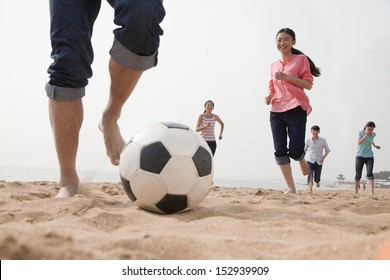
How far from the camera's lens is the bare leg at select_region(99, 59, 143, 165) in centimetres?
282

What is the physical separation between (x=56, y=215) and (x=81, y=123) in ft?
2.92

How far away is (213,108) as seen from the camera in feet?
26.6

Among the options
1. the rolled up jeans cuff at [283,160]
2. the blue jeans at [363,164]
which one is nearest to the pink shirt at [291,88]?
the rolled up jeans cuff at [283,160]

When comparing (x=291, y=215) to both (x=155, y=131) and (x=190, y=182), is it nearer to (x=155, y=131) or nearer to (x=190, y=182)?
(x=190, y=182)

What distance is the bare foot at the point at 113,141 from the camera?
290 centimetres

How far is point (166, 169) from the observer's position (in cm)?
218

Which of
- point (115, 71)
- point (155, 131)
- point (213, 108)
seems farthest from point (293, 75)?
point (213, 108)

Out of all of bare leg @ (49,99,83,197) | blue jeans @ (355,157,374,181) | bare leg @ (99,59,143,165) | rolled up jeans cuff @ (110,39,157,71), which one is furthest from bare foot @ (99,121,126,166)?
blue jeans @ (355,157,374,181)

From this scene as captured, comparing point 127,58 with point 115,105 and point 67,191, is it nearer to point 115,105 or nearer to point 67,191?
point 115,105

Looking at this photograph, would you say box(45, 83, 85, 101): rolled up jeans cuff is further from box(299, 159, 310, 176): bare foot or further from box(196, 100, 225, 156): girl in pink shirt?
box(196, 100, 225, 156): girl in pink shirt

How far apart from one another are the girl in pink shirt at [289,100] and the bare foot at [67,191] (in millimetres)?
2715

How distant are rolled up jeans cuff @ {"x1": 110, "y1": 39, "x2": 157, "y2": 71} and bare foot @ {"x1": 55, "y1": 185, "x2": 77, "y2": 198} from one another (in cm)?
91

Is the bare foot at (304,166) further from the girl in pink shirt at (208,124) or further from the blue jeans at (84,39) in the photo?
the blue jeans at (84,39)

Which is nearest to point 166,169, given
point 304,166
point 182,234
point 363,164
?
point 182,234
